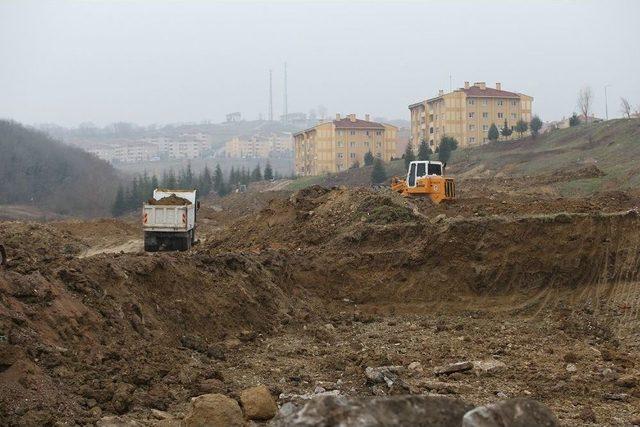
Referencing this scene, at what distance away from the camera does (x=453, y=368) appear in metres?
10.3

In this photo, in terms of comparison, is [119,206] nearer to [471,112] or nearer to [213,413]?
[471,112]

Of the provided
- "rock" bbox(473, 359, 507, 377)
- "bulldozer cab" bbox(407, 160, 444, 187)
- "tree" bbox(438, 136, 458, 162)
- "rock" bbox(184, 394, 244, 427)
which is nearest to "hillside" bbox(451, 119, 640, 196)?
"tree" bbox(438, 136, 458, 162)

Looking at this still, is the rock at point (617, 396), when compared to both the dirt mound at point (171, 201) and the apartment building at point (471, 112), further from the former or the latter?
the apartment building at point (471, 112)

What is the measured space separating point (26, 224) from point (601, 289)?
21.4 metres

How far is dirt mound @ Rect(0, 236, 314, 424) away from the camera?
764 centimetres

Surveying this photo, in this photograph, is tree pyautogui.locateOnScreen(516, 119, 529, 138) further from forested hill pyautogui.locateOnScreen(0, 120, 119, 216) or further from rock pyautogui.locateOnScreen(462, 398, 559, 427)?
rock pyautogui.locateOnScreen(462, 398, 559, 427)

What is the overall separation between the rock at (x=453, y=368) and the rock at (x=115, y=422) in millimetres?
4321

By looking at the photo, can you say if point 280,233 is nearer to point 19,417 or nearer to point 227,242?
point 227,242

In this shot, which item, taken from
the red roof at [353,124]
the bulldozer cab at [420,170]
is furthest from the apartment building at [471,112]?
the bulldozer cab at [420,170]

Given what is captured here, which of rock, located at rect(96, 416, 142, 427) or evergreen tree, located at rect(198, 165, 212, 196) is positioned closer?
rock, located at rect(96, 416, 142, 427)

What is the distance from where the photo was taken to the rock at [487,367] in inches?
402

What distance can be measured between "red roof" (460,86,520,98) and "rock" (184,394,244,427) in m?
79.9

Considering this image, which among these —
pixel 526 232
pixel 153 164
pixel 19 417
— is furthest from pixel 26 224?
pixel 153 164

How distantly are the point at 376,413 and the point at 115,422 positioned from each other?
4.02m
